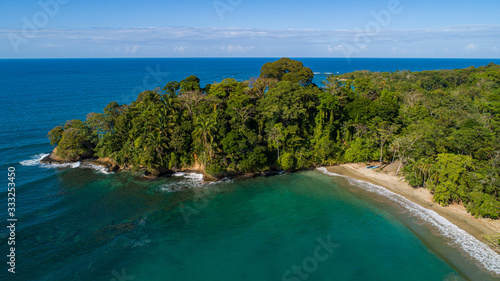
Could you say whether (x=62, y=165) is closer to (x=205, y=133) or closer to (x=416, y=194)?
(x=205, y=133)

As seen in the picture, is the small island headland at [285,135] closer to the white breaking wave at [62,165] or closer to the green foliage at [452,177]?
the green foliage at [452,177]

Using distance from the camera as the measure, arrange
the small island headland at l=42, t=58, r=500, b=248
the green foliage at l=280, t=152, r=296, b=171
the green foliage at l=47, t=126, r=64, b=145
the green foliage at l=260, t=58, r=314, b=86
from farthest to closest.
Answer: the green foliage at l=260, t=58, r=314, b=86 < the green foliage at l=47, t=126, r=64, b=145 < the green foliage at l=280, t=152, r=296, b=171 < the small island headland at l=42, t=58, r=500, b=248

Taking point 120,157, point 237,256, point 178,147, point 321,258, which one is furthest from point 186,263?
point 120,157

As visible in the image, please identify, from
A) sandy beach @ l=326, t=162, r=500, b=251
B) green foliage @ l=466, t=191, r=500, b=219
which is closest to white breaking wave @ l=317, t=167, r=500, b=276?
sandy beach @ l=326, t=162, r=500, b=251

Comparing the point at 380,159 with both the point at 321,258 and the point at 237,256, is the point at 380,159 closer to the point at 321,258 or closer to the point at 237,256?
the point at 321,258

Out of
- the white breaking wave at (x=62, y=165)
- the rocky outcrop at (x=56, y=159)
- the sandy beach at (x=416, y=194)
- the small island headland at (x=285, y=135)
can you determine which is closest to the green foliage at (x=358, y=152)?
the small island headland at (x=285, y=135)

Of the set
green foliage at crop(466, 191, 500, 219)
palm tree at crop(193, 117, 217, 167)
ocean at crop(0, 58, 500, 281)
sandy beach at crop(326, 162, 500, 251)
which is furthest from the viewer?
palm tree at crop(193, 117, 217, 167)

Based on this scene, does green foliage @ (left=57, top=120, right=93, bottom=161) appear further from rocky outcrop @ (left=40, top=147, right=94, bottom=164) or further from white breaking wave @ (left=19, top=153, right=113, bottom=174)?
white breaking wave @ (left=19, top=153, right=113, bottom=174)
